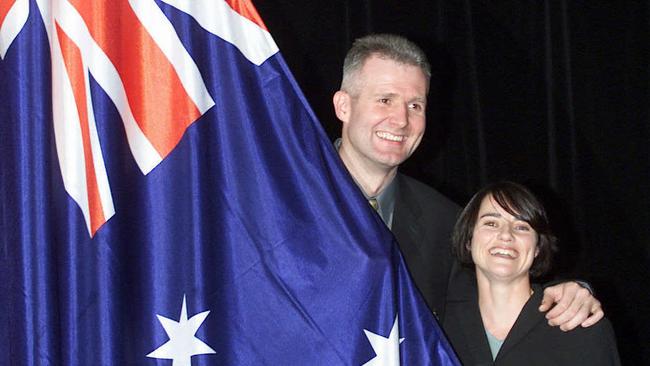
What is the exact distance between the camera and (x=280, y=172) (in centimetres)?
205

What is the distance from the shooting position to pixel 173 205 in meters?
1.97

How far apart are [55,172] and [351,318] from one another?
66 centimetres

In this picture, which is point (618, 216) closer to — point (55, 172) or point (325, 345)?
point (325, 345)

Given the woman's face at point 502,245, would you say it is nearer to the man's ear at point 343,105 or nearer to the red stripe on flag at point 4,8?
the man's ear at point 343,105

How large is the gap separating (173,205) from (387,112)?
1031mm

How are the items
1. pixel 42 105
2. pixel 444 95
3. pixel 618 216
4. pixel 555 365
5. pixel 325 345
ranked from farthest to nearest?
pixel 618 216 → pixel 444 95 → pixel 555 365 → pixel 325 345 → pixel 42 105

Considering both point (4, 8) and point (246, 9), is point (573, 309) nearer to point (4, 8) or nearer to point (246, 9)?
point (246, 9)

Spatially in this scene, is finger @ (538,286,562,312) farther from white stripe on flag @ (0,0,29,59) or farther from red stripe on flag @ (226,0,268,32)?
white stripe on flag @ (0,0,29,59)

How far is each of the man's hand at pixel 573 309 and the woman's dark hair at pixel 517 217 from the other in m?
0.17

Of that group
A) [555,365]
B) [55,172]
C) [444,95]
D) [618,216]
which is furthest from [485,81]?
[55,172]

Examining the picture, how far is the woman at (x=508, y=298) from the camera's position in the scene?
2.59 meters

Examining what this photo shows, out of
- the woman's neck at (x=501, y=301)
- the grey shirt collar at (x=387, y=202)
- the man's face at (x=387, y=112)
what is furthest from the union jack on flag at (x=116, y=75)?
the woman's neck at (x=501, y=301)

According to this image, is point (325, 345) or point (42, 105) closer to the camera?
point (42, 105)

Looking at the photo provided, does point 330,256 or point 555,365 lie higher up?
point 330,256
